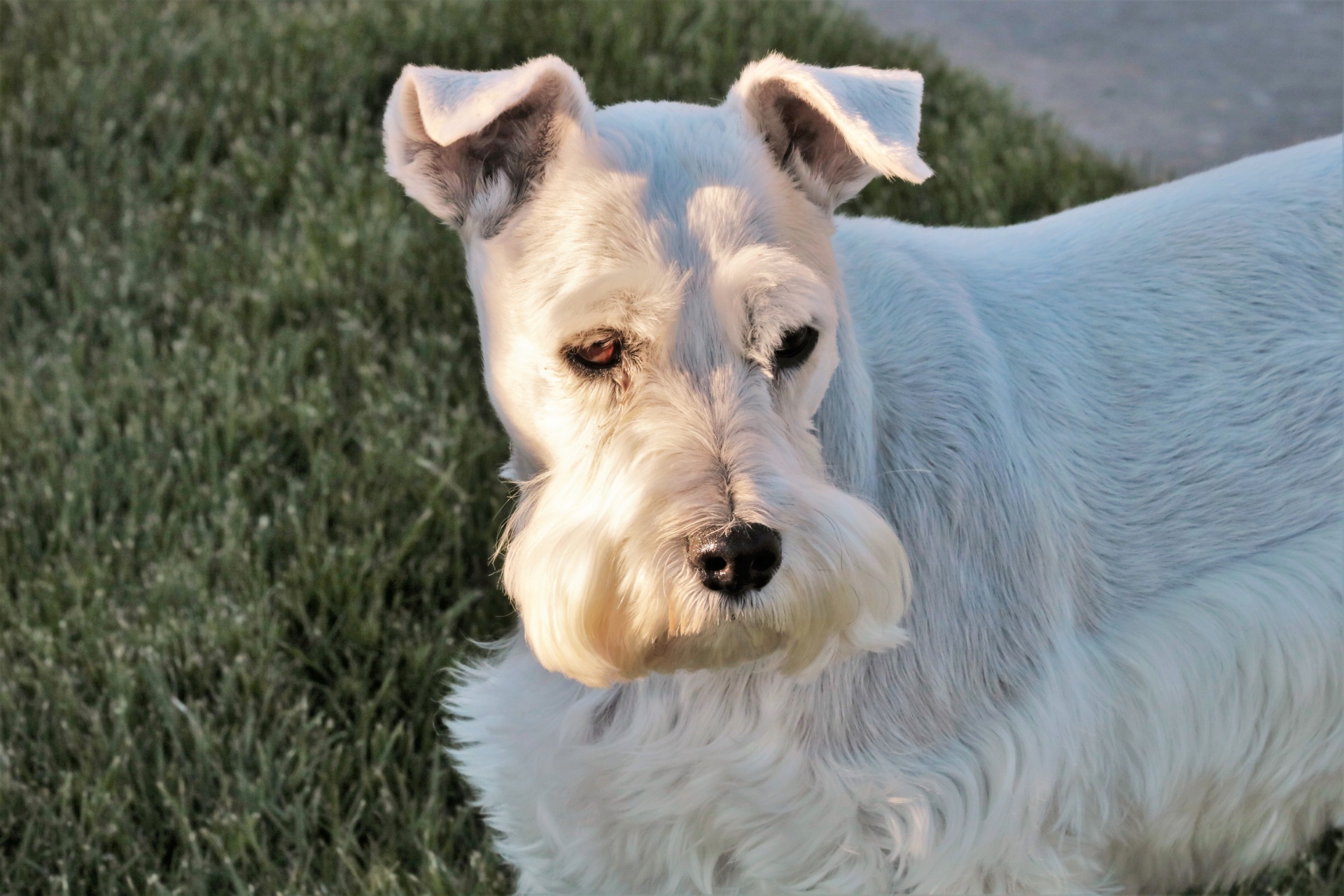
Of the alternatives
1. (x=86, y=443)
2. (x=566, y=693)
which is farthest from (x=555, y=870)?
(x=86, y=443)

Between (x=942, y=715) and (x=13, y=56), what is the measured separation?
15.1 feet

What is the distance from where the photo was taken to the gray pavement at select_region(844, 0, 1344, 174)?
578 centimetres

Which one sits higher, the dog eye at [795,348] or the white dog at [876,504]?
the dog eye at [795,348]

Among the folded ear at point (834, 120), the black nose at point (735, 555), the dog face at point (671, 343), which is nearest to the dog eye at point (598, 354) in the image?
the dog face at point (671, 343)

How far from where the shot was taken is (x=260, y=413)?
13.2ft

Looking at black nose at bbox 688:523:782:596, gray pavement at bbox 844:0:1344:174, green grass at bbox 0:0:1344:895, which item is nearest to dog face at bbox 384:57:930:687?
black nose at bbox 688:523:782:596

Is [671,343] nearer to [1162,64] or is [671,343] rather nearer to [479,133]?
[479,133]

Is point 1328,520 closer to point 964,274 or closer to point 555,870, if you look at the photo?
point 964,274

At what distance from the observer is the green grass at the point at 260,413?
3.05 m

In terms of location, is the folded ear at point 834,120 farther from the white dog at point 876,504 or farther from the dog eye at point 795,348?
the dog eye at point 795,348

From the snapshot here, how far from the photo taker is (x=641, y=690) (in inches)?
101

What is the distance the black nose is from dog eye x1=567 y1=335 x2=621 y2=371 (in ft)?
1.17

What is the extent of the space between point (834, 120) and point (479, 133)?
0.58 metres

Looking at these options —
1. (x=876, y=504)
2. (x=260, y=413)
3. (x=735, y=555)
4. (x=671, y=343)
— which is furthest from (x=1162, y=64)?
(x=735, y=555)
